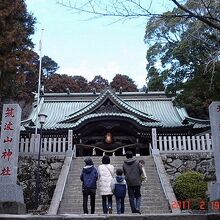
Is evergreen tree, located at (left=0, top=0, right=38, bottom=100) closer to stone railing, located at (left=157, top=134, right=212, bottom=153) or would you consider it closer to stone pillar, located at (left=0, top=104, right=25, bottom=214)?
stone pillar, located at (left=0, top=104, right=25, bottom=214)

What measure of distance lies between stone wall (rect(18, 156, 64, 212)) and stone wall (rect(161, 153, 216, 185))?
16.6 ft

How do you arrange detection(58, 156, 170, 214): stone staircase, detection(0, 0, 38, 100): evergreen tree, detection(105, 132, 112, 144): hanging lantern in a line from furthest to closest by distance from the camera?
Result: detection(105, 132, 112, 144): hanging lantern
detection(0, 0, 38, 100): evergreen tree
detection(58, 156, 170, 214): stone staircase

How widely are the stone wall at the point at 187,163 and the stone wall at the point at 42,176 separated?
5.04 metres

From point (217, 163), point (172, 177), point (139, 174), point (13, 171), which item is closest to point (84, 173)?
point (139, 174)

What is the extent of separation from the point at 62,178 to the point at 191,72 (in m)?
9.75

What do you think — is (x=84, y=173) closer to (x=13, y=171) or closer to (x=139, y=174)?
(x=139, y=174)

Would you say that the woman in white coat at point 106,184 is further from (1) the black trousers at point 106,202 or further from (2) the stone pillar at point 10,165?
(2) the stone pillar at point 10,165

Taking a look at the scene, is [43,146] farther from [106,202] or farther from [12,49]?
[106,202]

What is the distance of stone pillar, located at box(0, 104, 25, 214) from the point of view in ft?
27.5

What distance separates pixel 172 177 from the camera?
53.1ft

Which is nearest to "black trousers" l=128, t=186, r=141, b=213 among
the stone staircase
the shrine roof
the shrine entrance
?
the stone staircase

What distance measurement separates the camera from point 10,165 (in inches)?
372

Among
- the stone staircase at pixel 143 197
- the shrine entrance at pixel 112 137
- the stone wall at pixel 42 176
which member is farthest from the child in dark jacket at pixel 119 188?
the shrine entrance at pixel 112 137

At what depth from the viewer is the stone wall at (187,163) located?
16.4 m
